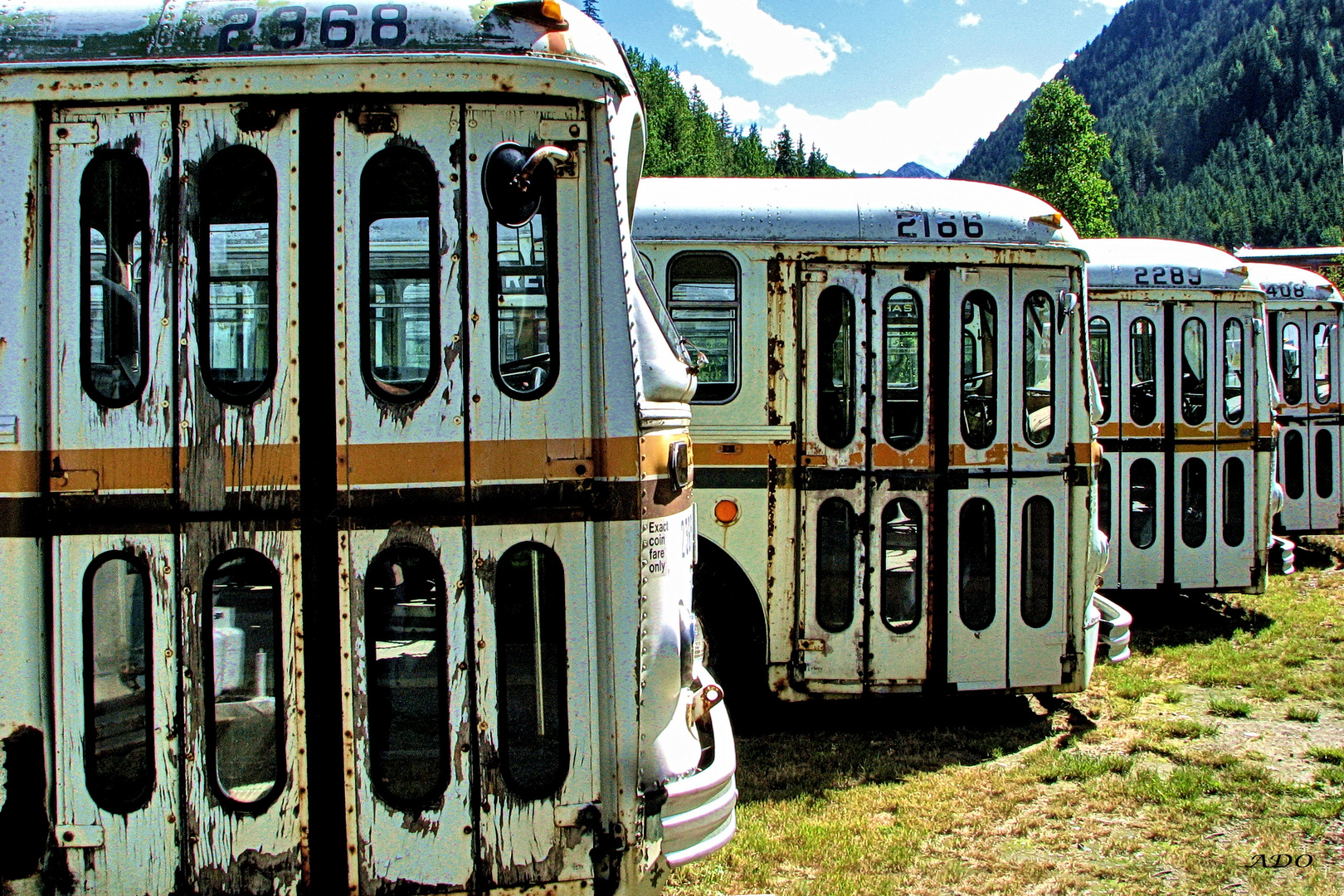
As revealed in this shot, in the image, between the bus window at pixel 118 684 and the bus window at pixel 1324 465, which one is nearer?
the bus window at pixel 118 684

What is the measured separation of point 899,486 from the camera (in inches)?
230

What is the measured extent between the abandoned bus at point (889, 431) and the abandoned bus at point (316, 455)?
2801 mm

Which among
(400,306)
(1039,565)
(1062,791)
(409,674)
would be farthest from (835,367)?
(409,674)

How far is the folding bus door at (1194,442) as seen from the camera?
28.4 feet

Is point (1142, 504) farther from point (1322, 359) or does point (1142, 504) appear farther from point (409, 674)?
point (409, 674)

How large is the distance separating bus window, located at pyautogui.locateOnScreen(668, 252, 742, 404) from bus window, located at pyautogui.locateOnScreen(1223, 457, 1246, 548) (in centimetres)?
556

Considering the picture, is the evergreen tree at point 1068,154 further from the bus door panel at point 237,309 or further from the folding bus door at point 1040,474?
the bus door panel at point 237,309

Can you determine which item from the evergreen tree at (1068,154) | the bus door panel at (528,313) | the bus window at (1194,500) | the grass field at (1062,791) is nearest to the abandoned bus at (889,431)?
the grass field at (1062,791)

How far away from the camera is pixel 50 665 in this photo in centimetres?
289

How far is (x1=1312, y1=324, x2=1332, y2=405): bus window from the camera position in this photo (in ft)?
38.6

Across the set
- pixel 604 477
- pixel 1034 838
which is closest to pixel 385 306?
pixel 604 477

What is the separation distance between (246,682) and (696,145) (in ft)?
254

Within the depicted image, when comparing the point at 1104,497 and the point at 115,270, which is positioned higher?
the point at 115,270

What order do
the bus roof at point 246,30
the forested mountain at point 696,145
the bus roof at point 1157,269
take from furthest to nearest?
the forested mountain at point 696,145
the bus roof at point 1157,269
the bus roof at point 246,30
